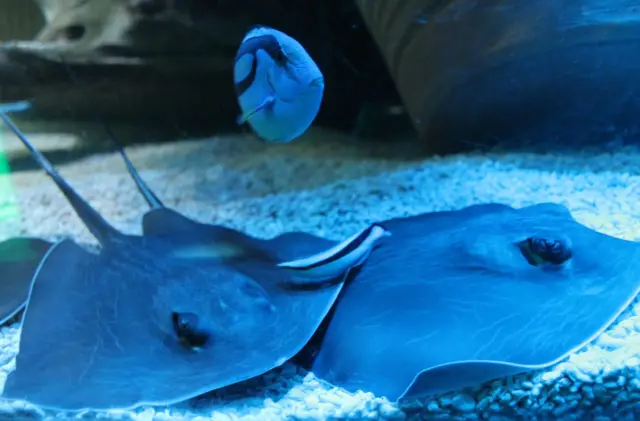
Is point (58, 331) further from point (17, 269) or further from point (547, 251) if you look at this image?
point (547, 251)

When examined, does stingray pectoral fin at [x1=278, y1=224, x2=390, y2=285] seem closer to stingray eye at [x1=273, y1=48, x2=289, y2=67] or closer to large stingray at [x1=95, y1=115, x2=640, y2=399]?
large stingray at [x1=95, y1=115, x2=640, y2=399]

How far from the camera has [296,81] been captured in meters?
2.05

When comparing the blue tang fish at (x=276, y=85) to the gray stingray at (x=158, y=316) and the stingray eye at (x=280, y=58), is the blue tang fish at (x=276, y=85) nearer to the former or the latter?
the stingray eye at (x=280, y=58)

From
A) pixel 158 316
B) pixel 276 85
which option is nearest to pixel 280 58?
pixel 276 85

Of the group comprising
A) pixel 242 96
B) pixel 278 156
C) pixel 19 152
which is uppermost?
pixel 242 96

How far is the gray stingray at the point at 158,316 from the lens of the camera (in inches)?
58.2

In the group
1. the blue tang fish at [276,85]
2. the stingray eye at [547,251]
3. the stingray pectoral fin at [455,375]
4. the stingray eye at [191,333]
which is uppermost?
the blue tang fish at [276,85]

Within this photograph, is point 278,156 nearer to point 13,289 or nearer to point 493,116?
point 493,116

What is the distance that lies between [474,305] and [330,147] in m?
2.85

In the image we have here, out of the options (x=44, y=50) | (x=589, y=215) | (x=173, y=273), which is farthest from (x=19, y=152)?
(x=589, y=215)

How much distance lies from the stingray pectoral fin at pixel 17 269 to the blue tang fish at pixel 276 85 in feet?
3.71

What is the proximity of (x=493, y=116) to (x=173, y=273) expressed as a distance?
106 inches

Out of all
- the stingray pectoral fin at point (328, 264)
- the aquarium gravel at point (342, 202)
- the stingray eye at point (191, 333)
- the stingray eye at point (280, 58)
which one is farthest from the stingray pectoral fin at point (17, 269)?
the stingray eye at point (280, 58)

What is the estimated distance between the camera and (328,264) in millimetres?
1967
